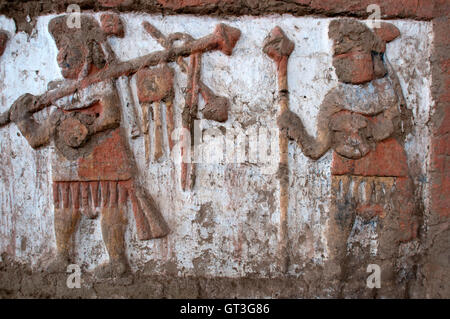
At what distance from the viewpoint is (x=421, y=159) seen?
9.84ft

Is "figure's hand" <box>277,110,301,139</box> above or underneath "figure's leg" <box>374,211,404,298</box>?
above

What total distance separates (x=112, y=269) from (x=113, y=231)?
293mm

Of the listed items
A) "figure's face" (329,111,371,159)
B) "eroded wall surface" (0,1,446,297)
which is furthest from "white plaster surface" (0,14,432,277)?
"figure's face" (329,111,371,159)

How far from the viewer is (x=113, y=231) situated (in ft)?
9.64

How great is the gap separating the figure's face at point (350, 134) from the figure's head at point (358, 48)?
277mm

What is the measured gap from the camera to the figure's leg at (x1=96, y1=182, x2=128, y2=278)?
9.65 feet

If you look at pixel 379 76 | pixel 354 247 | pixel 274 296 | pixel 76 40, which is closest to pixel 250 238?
pixel 274 296

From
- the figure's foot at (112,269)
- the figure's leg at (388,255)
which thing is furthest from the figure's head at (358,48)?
the figure's foot at (112,269)

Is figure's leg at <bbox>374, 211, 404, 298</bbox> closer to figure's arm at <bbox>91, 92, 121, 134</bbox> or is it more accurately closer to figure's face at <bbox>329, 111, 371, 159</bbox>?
figure's face at <bbox>329, 111, 371, 159</bbox>

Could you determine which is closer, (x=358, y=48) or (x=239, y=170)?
(x=358, y=48)

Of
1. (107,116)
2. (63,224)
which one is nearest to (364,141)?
(107,116)

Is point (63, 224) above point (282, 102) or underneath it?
underneath

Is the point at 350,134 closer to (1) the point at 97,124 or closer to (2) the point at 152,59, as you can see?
(2) the point at 152,59

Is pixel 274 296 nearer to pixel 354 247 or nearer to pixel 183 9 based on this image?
pixel 354 247
